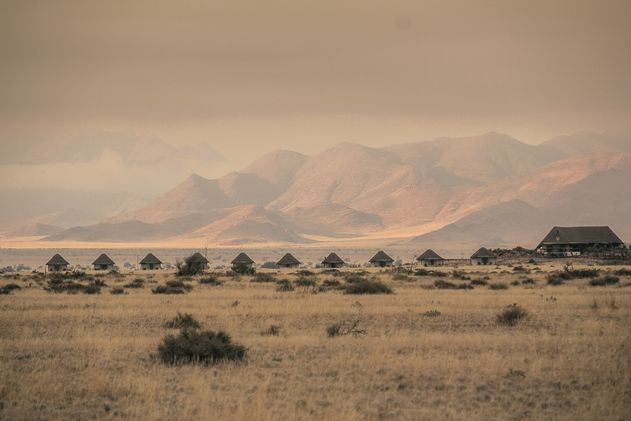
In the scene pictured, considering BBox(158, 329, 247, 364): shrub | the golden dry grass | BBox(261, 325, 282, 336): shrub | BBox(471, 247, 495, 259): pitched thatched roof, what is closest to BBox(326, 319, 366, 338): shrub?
the golden dry grass

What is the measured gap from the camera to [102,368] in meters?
17.1

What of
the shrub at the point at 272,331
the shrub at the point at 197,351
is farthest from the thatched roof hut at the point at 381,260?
the shrub at the point at 197,351

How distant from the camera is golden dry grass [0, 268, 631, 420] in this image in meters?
13.4

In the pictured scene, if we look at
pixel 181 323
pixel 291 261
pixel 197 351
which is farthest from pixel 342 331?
pixel 291 261

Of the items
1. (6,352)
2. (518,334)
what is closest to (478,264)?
(518,334)

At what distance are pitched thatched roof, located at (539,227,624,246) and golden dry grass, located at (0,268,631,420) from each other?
67838 millimetres

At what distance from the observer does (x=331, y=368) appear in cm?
1694

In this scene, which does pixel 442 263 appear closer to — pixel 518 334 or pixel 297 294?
pixel 297 294

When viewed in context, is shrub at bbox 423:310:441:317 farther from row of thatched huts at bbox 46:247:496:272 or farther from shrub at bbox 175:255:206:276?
row of thatched huts at bbox 46:247:496:272

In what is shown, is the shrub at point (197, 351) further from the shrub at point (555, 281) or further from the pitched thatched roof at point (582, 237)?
the pitched thatched roof at point (582, 237)

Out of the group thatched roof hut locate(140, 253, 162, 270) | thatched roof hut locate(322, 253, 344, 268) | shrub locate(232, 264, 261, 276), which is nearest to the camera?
shrub locate(232, 264, 261, 276)

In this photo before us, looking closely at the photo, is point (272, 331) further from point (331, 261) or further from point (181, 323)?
point (331, 261)

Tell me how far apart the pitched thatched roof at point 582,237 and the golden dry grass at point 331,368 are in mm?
67838

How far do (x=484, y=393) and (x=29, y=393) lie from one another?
8.51 metres
